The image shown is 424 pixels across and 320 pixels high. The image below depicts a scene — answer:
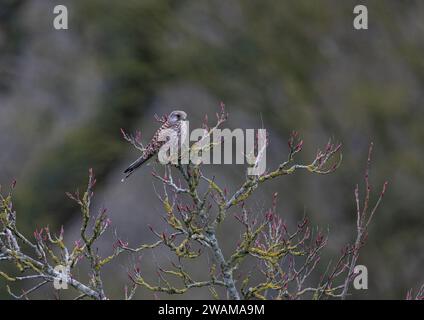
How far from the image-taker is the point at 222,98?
1922 centimetres

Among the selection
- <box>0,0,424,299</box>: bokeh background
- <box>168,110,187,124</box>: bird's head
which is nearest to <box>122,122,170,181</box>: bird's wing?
<box>168,110,187,124</box>: bird's head

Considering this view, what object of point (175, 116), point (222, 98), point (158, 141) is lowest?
point (158, 141)

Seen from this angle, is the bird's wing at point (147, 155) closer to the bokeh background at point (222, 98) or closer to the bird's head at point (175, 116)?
the bird's head at point (175, 116)

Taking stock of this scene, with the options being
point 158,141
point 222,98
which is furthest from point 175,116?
point 222,98

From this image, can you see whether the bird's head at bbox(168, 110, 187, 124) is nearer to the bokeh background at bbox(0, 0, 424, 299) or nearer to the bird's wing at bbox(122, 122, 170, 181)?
the bird's wing at bbox(122, 122, 170, 181)

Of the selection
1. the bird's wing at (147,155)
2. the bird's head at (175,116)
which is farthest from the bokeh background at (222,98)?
the bird's wing at (147,155)

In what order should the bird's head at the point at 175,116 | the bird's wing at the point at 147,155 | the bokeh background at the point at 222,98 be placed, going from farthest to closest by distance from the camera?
1. the bokeh background at the point at 222,98
2. the bird's head at the point at 175,116
3. the bird's wing at the point at 147,155

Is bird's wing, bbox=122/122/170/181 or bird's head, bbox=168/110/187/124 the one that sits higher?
bird's head, bbox=168/110/187/124

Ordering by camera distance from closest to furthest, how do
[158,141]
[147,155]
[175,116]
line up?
[158,141], [147,155], [175,116]

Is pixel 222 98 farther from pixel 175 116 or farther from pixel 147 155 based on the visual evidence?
pixel 147 155

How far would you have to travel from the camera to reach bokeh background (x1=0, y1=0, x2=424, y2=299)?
61.0ft

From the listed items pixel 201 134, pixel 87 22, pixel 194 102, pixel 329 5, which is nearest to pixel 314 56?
pixel 329 5

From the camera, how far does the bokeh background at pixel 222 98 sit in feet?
61.0
